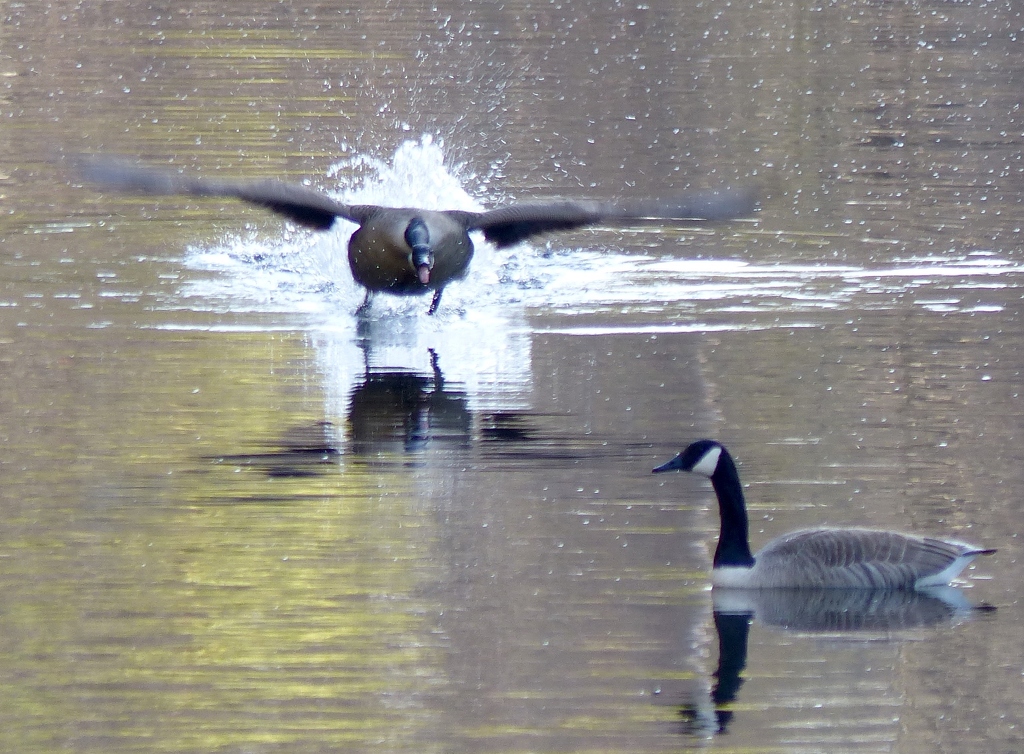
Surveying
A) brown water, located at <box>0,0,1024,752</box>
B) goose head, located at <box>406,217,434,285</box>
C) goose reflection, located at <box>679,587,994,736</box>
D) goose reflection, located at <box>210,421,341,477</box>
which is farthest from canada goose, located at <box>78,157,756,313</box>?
goose reflection, located at <box>679,587,994,736</box>

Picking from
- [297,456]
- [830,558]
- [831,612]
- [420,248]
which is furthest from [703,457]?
[420,248]

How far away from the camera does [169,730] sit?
5.90 m

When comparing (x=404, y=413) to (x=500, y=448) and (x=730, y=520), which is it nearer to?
(x=500, y=448)

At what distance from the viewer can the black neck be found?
726 cm

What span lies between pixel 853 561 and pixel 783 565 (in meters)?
0.27

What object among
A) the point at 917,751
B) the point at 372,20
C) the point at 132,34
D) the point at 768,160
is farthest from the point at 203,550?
the point at 372,20

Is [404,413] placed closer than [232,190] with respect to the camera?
Yes

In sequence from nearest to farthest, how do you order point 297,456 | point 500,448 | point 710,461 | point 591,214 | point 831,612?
point 831,612
point 710,461
point 297,456
point 500,448
point 591,214

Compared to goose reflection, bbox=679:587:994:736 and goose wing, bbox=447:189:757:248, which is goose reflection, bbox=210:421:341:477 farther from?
goose wing, bbox=447:189:757:248

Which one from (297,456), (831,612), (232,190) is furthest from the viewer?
(232,190)

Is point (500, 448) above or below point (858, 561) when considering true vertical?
above

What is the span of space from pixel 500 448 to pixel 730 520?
198cm


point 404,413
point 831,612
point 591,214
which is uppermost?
point 591,214

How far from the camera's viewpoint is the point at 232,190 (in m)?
12.1
